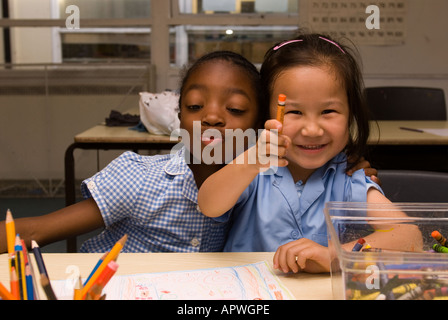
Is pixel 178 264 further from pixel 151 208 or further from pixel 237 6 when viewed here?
pixel 237 6

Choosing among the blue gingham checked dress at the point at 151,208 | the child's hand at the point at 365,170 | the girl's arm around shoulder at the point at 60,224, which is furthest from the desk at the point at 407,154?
the girl's arm around shoulder at the point at 60,224

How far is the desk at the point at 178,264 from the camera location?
75cm

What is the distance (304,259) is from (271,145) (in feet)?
0.60

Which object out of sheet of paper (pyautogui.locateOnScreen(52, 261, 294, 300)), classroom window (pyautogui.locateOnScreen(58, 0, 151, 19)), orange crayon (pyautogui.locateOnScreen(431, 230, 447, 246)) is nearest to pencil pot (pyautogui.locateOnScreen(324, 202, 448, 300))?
orange crayon (pyautogui.locateOnScreen(431, 230, 447, 246))

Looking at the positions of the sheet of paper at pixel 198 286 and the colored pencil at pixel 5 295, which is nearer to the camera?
the colored pencil at pixel 5 295

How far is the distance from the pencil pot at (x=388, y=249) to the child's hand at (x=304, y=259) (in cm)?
5

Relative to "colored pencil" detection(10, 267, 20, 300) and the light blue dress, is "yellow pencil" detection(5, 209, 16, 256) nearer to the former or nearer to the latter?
"colored pencil" detection(10, 267, 20, 300)

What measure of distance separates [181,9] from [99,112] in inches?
40.7

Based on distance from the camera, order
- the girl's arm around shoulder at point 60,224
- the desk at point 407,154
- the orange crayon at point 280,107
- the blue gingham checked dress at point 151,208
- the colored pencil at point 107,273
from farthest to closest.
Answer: the desk at point 407,154 → the blue gingham checked dress at point 151,208 → the girl's arm around shoulder at point 60,224 → the orange crayon at point 280,107 → the colored pencil at point 107,273

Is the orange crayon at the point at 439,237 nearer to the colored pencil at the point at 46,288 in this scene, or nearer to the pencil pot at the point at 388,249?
the pencil pot at the point at 388,249

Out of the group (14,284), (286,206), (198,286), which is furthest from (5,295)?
(286,206)
